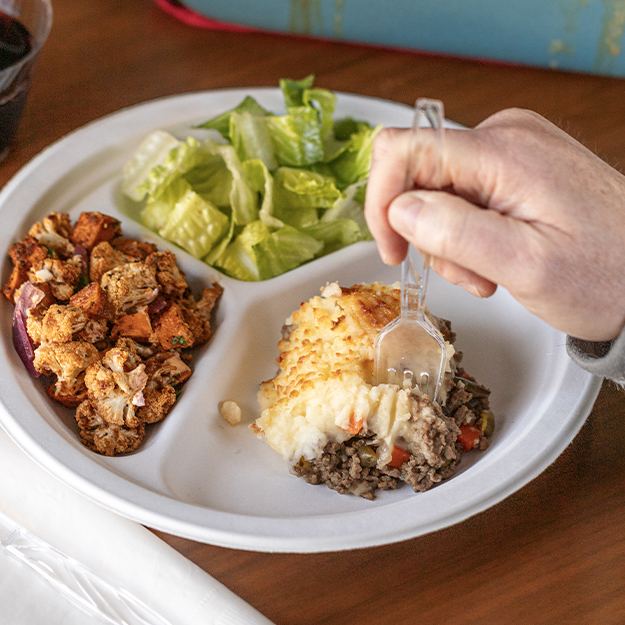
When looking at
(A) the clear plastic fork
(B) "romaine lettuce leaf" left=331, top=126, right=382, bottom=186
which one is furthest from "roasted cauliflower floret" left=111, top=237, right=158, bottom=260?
(A) the clear plastic fork

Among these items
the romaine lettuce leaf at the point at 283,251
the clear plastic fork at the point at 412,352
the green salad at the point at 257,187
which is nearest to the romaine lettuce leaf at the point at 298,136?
the green salad at the point at 257,187

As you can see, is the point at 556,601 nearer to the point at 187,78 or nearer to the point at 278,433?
the point at 278,433

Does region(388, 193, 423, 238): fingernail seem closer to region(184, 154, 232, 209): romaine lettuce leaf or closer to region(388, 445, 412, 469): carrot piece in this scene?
region(388, 445, 412, 469): carrot piece

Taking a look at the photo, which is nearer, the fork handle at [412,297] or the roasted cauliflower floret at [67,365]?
the fork handle at [412,297]

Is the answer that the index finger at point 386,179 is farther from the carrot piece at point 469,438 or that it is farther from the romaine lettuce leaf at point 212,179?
the romaine lettuce leaf at point 212,179

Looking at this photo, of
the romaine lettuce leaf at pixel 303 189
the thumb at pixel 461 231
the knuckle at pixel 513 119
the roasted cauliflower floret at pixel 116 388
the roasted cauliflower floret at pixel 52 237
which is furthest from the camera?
the romaine lettuce leaf at pixel 303 189
